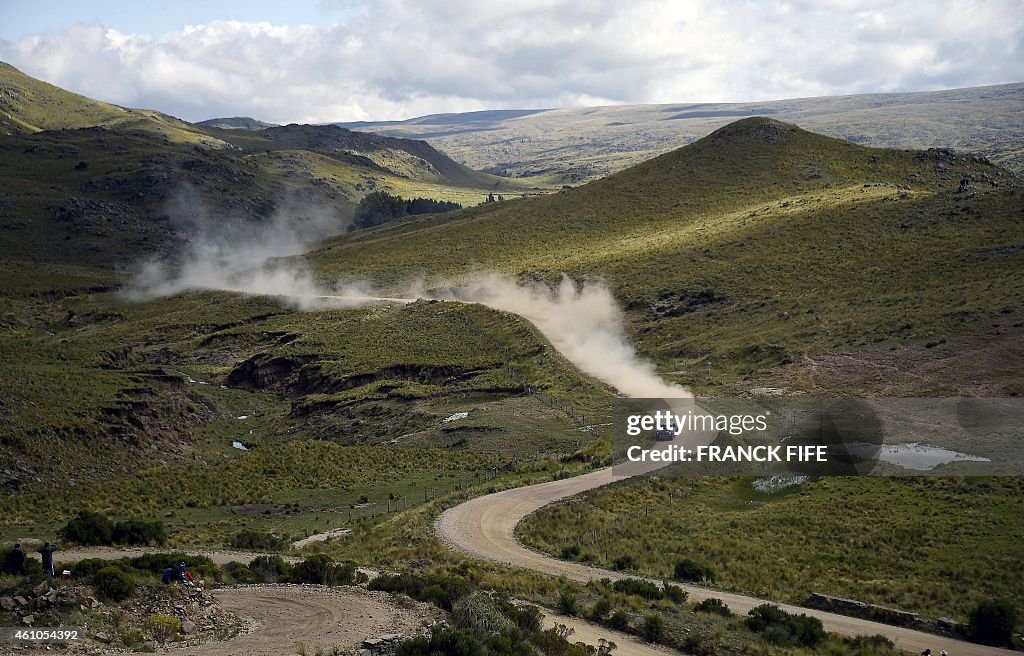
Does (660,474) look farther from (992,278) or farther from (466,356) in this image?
(992,278)

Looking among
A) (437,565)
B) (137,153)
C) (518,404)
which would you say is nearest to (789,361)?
(518,404)

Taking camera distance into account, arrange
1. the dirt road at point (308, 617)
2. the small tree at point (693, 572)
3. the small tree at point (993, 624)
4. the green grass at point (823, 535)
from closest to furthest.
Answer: the dirt road at point (308, 617) < the small tree at point (993, 624) < the green grass at point (823, 535) < the small tree at point (693, 572)

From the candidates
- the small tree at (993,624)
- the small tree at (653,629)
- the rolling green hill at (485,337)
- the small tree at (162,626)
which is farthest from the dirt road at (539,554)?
the small tree at (162,626)

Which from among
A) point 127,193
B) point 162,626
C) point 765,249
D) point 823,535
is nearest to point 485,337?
point 765,249

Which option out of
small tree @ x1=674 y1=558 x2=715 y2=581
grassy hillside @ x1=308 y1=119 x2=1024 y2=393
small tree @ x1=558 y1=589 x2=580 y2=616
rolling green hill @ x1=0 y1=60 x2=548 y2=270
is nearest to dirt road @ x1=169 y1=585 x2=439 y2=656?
small tree @ x1=558 y1=589 x2=580 y2=616

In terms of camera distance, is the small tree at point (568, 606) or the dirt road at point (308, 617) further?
the small tree at point (568, 606)

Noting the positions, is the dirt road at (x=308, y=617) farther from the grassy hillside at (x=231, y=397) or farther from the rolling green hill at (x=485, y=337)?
the grassy hillside at (x=231, y=397)

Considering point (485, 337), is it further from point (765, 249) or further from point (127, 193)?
point (127, 193)
